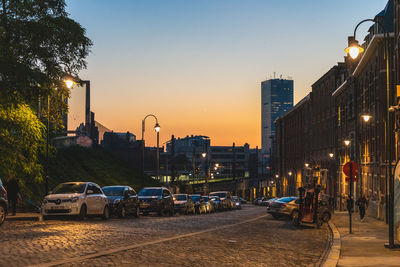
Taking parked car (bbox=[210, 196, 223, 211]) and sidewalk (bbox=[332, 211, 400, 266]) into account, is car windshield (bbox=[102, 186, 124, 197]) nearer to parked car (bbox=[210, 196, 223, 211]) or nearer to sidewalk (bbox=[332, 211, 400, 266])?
sidewalk (bbox=[332, 211, 400, 266])

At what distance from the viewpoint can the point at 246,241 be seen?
1777 cm

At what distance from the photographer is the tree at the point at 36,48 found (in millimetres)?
25578

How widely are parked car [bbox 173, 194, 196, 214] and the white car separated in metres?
11.6

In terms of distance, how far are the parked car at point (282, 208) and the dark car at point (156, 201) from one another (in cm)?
567

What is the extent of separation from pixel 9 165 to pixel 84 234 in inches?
425

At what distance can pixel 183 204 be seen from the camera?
37969mm

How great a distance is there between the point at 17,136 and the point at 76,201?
4996 mm

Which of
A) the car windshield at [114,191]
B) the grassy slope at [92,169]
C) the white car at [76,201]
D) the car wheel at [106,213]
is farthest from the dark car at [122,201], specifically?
the grassy slope at [92,169]

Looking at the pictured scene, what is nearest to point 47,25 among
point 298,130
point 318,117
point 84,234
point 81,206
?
point 81,206

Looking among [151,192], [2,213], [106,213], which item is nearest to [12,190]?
[106,213]

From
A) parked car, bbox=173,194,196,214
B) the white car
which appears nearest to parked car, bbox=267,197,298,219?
parked car, bbox=173,194,196,214

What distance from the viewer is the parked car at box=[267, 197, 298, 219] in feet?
109

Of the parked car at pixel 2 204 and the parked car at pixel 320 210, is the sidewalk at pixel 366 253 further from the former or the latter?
the parked car at pixel 2 204

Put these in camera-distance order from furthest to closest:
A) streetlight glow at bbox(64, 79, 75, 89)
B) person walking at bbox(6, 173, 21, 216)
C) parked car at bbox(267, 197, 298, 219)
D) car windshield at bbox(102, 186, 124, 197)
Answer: parked car at bbox(267, 197, 298, 219)
car windshield at bbox(102, 186, 124, 197)
streetlight glow at bbox(64, 79, 75, 89)
person walking at bbox(6, 173, 21, 216)
